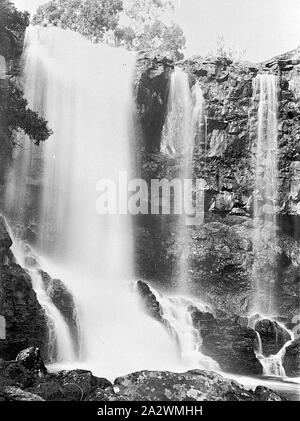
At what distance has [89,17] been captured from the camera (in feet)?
105

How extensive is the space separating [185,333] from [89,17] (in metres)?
24.0

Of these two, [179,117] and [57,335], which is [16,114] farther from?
[179,117]

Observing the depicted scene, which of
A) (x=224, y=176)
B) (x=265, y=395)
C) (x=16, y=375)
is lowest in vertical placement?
(x=265, y=395)

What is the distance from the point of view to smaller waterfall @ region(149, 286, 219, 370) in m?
14.6

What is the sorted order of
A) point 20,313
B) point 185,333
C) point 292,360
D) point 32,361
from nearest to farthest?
point 32,361, point 20,313, point 185,333, point 292,360

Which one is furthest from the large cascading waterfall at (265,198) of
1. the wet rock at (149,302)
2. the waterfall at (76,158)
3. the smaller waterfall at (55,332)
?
the smaller waterfall at (55,332)

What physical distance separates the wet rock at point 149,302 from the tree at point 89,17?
20450 millimetres

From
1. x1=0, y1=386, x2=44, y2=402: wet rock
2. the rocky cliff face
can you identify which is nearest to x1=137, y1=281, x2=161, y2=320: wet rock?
the rocky cliff face

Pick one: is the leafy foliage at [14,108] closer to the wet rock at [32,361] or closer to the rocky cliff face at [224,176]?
the wet rock at [32,361]

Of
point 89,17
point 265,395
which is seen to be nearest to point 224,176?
point 265,395

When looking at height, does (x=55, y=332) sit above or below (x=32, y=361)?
below

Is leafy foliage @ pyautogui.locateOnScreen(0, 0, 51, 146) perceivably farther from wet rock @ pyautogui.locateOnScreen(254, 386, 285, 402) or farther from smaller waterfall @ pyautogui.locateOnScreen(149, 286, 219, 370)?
wet rock @ pyautogui.locateOnScreen(254, 386, 285, 402)

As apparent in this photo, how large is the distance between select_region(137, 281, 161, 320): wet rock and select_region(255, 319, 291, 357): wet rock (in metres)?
3.76

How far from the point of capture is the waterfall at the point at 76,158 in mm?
20172
